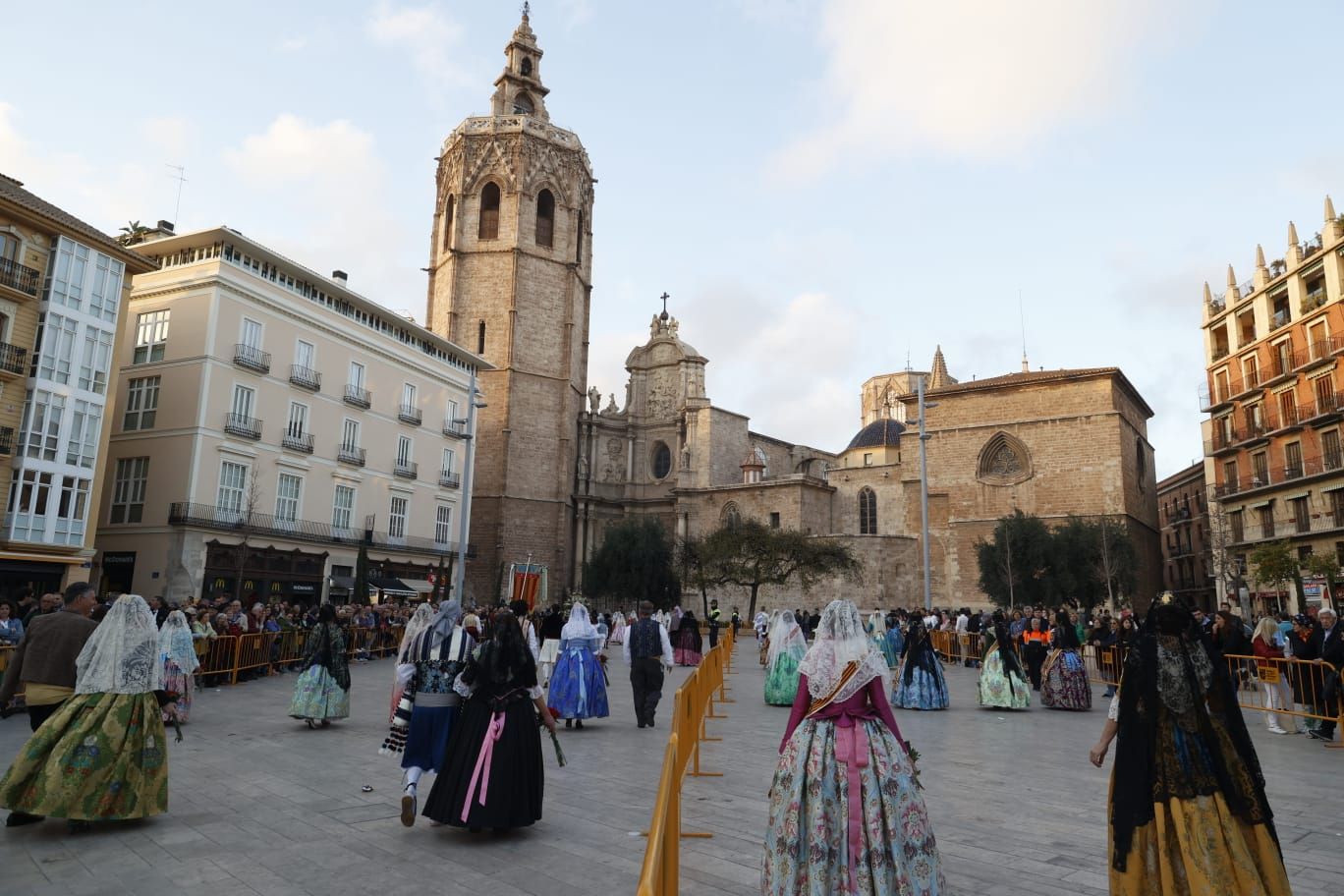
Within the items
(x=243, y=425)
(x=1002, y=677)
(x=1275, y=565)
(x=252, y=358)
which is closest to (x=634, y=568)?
(x=243, y=425)

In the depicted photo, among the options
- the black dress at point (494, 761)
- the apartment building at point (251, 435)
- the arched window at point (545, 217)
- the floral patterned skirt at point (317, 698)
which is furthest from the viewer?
the arched window at point (545, 217)

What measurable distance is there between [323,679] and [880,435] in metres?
49.0

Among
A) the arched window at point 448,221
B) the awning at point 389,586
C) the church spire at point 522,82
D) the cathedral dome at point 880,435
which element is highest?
the church spire at point 522,82

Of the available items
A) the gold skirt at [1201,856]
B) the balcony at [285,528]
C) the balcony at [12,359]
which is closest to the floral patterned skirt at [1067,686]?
the gold skirt at [1201,856]

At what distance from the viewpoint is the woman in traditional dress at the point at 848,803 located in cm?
411

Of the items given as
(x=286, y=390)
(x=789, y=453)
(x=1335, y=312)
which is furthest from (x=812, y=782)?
(x=789, y=453)

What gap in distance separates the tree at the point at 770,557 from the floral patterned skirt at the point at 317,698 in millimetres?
32341

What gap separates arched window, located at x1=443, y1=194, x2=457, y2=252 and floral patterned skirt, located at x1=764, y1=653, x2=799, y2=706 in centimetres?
4242

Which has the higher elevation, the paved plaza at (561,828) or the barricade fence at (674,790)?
the barricade fence at (674,790)

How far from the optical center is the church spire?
5531 centimetres

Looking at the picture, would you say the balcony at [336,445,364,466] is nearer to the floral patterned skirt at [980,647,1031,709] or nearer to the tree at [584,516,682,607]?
the tree at [584,516,682,607]

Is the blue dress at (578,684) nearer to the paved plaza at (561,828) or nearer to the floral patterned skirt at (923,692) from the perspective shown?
the paved plaza at (561,828)

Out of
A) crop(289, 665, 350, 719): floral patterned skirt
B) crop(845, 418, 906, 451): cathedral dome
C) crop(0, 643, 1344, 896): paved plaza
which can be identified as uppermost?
crop(845, 418, 906, 451): cathedral dome

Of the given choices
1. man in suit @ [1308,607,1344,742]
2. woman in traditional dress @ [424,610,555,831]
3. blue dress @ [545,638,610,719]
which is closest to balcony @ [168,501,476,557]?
blue dress @ [545,638,610,719]
